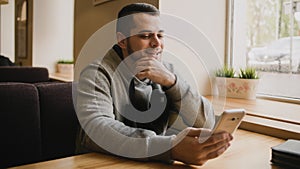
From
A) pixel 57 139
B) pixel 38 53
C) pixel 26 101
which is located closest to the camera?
pixel 26 101

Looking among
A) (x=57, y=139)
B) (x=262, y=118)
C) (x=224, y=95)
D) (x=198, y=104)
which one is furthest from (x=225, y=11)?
(x=57, y=139)

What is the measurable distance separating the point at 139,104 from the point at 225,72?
95 cm

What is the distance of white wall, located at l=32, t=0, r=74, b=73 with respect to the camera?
4.19 metres

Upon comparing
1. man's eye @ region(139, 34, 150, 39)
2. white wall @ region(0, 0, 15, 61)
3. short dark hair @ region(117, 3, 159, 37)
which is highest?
white wall @ region(0, 0, 15, 61)

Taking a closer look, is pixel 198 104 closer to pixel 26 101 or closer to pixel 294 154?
pixel 294 154

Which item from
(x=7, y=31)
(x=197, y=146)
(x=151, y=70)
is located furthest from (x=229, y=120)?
(x=7, y=31)

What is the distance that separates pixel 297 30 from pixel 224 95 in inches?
22.0

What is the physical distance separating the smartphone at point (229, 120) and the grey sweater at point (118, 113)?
14cm

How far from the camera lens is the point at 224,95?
196 centimetres

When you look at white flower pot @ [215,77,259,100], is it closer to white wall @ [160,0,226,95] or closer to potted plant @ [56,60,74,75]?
white wall @ [160,0,226,95]

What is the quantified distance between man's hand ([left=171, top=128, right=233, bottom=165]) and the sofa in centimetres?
73

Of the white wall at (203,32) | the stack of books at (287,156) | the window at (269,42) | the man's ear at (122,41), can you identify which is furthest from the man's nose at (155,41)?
the window at (269,42)

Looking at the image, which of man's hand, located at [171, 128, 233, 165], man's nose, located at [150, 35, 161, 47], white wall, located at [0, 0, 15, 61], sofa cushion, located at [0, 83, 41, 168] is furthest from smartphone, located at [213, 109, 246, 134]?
white wall, located at [0, 0, 15, 61]

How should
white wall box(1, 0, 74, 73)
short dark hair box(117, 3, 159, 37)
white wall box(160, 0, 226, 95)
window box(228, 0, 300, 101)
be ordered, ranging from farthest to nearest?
white wall box(1, 0, 74, 73) → white wall box(160, 0, 226, 95) → window box(228, 0, 300, 101) → short dark hair box(117, 3, 159, 37)
